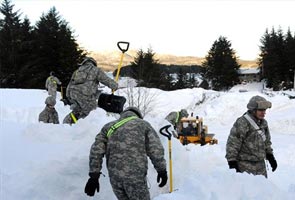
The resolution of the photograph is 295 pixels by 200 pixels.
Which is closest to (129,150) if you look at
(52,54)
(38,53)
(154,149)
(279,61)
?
(154,149)

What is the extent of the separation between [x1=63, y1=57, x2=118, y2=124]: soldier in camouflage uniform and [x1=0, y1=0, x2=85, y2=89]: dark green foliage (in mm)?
26643

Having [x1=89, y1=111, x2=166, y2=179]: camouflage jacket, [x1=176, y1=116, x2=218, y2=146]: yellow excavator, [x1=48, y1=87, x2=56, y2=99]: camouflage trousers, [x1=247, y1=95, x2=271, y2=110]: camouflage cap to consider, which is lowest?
[x1=176, y1=116, x2=218, y2=146]: yellow excavator

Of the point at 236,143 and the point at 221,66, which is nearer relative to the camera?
the point at 236,143

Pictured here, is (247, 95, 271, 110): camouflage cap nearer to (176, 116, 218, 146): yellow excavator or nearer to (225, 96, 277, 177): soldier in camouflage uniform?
(225, 96, 277, 177): soldier in camouflage uniform

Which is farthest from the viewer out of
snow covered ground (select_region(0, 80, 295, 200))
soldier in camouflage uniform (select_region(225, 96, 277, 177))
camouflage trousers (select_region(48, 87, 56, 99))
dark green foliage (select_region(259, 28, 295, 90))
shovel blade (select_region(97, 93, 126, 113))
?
dark green foliage (select_region(259, 28, 295, 90))

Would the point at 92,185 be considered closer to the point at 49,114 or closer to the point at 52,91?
the point at 49,114

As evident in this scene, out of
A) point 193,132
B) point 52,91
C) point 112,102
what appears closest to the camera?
point 112,102

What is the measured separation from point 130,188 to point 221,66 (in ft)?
183

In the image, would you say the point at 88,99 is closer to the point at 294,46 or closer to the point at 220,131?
the point at 220,131

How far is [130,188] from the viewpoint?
16.8 ft

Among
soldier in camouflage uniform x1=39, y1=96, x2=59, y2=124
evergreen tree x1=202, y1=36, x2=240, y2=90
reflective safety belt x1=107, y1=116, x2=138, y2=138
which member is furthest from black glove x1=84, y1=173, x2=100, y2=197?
evergreen tree x1=202, y1=36, x2=240, y2=90

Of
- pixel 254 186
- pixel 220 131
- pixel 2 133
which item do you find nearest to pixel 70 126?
pixel 2 133

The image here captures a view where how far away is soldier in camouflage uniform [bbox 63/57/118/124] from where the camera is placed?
7.78 meters

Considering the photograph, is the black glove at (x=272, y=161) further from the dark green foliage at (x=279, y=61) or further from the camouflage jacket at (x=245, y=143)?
the dark green foliage at (x=279, y=61)
